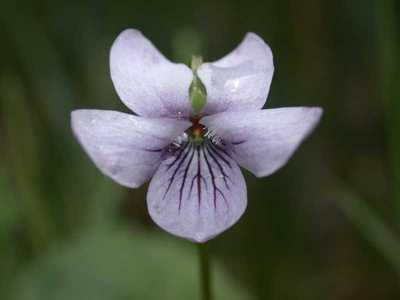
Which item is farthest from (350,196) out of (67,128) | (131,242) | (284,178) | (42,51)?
(42,51)

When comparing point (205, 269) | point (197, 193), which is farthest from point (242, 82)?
point (205, 269)

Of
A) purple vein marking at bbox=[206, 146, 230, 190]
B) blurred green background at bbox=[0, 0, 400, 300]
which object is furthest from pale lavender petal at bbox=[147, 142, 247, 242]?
blurred green background at bbox=[0, 0, 400, 300]

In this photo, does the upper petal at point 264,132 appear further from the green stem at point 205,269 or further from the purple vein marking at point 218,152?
the green stem at point 205,269

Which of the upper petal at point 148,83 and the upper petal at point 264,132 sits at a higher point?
the upper petal at point 148,83

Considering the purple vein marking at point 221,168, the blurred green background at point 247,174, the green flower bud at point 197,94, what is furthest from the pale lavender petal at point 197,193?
the blurred green background at point 247,174

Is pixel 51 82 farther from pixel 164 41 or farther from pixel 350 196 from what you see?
pixel 350 196
